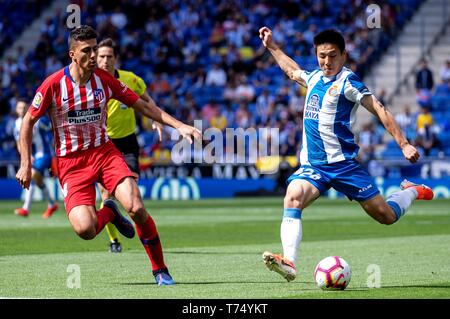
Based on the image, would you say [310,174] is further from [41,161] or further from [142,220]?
[41,161]

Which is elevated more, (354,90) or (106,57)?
(106,57)

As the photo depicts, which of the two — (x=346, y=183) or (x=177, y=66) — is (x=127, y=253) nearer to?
(x=346, y=183)

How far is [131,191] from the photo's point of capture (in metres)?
9.62

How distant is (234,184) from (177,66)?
6.71 m

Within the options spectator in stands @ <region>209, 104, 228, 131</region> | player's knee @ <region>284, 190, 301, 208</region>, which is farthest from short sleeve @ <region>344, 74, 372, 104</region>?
spectator in stands @ <region>209, 104, 228, 131</region>

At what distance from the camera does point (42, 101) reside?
9742 millimetres

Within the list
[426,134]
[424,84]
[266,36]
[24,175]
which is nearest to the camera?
[24,175]

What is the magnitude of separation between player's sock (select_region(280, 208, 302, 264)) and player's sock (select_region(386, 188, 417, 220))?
108 cm

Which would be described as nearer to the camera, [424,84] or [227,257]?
[227,257]

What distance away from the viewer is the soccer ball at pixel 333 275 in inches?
360

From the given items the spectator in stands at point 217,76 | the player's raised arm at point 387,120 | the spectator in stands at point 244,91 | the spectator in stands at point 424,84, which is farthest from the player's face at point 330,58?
the spectator in stands at point 217,76

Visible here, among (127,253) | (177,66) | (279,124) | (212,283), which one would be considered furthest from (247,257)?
(177,66)

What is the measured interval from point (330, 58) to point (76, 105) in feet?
7.72

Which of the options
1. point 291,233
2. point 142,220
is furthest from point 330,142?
point 142,220
